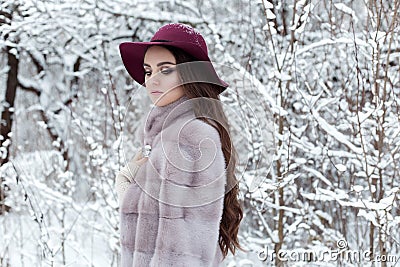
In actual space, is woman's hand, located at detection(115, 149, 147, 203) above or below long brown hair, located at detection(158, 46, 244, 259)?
below

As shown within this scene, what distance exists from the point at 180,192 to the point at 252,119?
0.83 metres

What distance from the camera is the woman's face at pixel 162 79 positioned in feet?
4.96

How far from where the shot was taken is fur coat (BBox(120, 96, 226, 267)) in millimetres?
1438

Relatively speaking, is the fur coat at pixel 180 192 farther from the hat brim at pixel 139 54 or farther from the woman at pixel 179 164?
the hat brim at pixel 139 54

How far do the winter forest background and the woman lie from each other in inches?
7.9

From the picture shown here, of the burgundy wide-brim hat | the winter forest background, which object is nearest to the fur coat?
the burgundy wide-brim hat

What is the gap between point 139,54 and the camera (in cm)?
163

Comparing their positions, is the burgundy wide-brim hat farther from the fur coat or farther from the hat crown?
the fur coat

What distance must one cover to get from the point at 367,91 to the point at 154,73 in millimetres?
2181

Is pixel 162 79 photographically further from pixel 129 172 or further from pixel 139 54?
pixel 129 172

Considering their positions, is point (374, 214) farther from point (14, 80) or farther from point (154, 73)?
point (14, 80)

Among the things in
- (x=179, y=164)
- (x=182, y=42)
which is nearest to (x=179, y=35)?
(x=182, y=42)

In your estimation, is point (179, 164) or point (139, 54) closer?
point (179, 164)

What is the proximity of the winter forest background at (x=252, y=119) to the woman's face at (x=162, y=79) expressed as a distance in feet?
0.79
